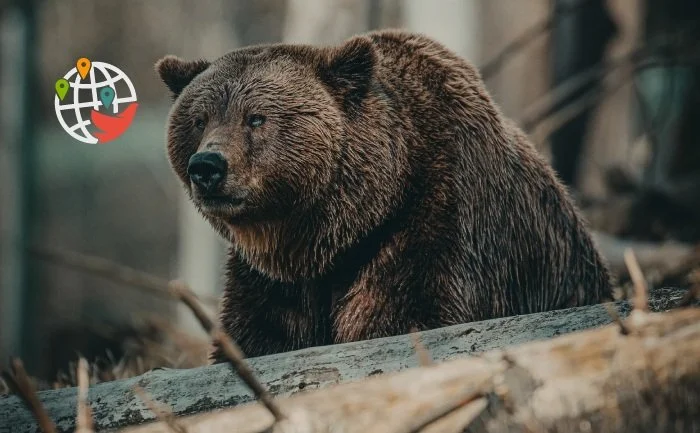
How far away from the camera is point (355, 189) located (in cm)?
425

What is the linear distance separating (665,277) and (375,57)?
3.88 m

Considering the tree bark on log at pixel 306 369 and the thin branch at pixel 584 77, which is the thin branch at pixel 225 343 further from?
the thin branch at pixel 584 77

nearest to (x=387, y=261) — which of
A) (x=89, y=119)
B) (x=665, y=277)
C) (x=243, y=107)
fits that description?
(x=243, y=107)

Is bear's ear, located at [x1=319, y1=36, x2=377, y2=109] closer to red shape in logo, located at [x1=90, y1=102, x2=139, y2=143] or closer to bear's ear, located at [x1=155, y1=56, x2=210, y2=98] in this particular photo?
bear's ear, located at [x1=155, y1=56, x2=210, y2=98]

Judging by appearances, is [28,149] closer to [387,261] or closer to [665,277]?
[665,277]

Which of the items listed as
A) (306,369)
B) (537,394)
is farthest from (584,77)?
(537,394)

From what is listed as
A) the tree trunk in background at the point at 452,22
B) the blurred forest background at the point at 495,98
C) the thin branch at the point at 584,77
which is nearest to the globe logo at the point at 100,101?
the blurred forest background at the point at 495,98

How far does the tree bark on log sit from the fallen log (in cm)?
58

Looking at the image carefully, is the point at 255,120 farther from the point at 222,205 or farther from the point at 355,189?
the point at 355,189

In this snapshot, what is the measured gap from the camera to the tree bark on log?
11.0 feet

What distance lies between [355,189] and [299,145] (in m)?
0.30

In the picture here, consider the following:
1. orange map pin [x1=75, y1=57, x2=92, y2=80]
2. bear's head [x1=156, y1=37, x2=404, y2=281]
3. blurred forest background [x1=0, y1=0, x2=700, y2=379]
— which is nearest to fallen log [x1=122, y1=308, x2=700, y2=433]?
bear's head [x1=156, y1=37, x2=404, y2=281]

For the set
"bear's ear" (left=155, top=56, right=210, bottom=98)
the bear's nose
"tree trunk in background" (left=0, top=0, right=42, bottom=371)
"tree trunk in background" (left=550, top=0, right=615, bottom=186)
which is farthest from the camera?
"tree trunk in background" (left=0, top=0, right=42, bottom=371)

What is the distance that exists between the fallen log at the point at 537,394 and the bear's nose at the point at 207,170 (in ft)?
4.60
